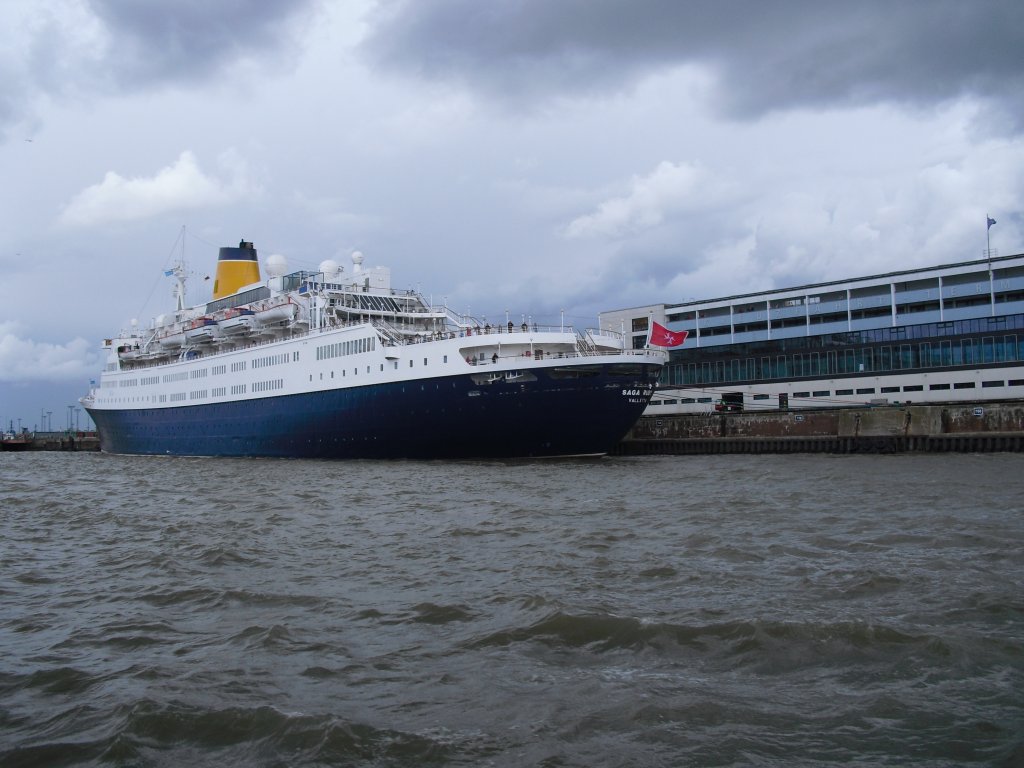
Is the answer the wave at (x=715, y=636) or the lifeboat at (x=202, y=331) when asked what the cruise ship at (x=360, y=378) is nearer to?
the lifeboat at (x=202, y=331)

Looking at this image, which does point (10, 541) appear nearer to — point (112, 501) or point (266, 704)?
point (112, 501)

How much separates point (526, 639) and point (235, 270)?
47204 millimetres

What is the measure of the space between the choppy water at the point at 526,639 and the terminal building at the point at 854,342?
34.6m

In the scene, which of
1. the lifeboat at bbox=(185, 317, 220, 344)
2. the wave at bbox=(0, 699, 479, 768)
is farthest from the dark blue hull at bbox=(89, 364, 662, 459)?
the wave at bbox=(0, 699, 479, 768)

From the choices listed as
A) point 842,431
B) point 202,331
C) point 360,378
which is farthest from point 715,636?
point 202,331

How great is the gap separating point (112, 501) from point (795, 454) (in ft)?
93.2

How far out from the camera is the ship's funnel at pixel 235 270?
5003 cm

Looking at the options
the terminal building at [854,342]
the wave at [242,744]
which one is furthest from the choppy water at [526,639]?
the terminal building at [854,342]

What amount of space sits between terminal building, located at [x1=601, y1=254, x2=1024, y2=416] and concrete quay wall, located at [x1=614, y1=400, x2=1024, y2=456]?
5256 mm

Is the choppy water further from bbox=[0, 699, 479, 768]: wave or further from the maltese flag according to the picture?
the maltese flag

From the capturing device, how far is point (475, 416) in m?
30.0

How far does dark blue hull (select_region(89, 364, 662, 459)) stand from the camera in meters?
29.1

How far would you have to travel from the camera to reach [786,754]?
16.1ft

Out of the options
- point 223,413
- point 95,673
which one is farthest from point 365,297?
point 95,673
